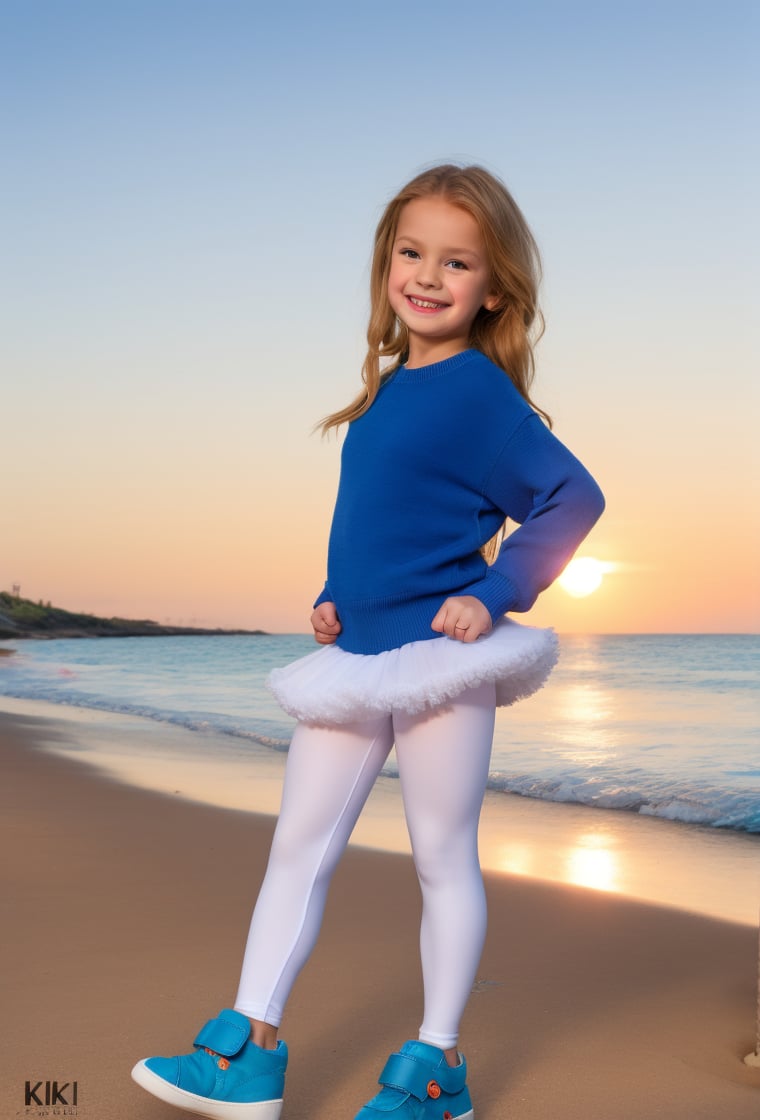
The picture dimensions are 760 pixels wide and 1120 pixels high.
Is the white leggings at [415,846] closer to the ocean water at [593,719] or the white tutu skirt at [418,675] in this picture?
the white tutu skirt at [418,675]

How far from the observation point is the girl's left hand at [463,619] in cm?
199

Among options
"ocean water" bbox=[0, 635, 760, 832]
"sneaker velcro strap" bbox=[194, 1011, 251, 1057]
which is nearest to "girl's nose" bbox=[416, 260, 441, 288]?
"sneaker velcro strap" bbox=[194, 1011, 251, 1057]

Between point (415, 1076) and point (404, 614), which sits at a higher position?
point (404, 614)

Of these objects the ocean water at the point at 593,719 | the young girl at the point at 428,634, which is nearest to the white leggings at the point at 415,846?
the young girl at the point at 428,634

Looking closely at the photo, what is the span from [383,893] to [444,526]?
2.10m

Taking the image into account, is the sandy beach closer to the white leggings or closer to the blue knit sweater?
the white leggings

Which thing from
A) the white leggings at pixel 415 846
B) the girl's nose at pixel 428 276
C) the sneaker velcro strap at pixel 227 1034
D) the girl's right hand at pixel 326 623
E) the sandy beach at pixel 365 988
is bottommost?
the sandy beach at pixel 365 988

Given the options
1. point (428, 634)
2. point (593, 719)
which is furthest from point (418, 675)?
point (593, 719)

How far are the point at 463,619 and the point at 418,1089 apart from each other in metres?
0.80

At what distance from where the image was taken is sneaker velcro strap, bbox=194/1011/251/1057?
195 centimetres

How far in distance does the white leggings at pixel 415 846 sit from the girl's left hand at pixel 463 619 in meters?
0.12

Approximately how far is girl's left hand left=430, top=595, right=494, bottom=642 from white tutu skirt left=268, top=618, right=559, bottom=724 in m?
0.03

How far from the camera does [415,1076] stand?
1970 millimetres

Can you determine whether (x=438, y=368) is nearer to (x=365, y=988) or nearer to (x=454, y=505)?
(x=454, y=505)
